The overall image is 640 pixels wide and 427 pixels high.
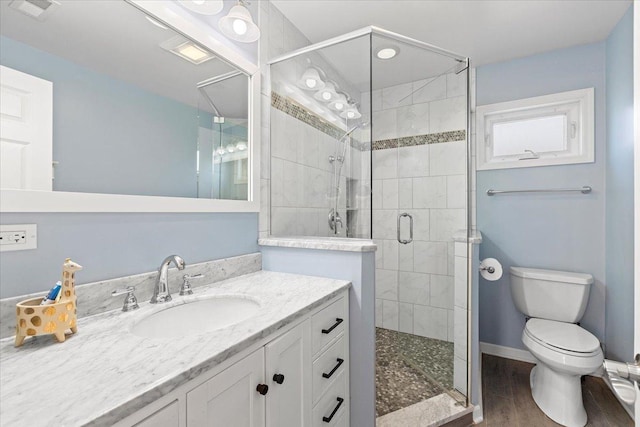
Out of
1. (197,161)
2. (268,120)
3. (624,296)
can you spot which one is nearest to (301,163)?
(268,120)

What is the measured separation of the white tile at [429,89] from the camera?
2.13 metres

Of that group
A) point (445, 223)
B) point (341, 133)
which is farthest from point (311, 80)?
point (445, 223)

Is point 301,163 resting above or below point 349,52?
below

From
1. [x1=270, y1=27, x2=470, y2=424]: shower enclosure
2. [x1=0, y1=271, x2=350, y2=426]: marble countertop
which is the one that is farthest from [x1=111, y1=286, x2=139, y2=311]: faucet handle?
[x1=270, y1=27, x2=470, y2=424]: shower enclosure

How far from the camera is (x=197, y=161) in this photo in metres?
1.36

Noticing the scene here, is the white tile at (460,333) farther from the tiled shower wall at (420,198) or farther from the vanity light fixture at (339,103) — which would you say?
the vanity light fixture at (339,103)

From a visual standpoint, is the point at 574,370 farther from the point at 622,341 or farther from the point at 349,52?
the point at 349,52

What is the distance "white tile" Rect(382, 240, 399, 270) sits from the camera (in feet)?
7.24

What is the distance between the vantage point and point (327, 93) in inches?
84.7

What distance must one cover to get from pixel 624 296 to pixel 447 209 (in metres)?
1.26

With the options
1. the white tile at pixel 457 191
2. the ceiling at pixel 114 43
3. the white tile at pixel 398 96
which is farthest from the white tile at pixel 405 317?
the ceiling at pixel 114 43

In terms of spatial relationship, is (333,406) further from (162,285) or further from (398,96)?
(398,96)

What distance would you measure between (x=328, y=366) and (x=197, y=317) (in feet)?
1.94

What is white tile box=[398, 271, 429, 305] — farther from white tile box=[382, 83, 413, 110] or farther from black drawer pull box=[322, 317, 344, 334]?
white tile box=[382, 83, 413, 110]
